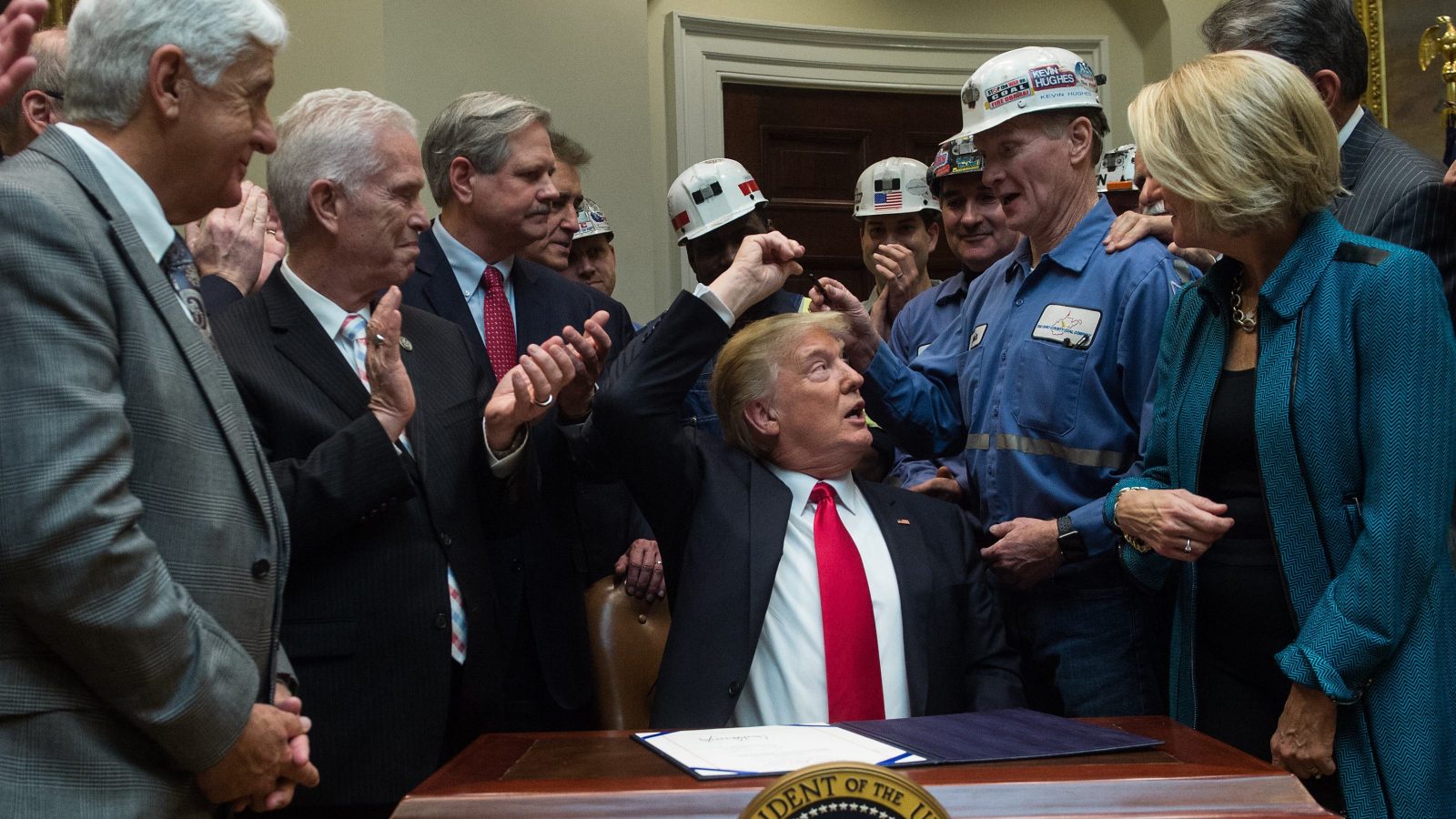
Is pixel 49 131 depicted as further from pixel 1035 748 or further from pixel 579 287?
pixel 579 287

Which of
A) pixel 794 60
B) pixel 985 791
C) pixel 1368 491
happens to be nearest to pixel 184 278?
pixel 985 791

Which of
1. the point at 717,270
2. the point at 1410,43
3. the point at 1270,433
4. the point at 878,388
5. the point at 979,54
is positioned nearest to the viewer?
the point at 1270,433

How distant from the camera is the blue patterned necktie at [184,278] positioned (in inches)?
70.8

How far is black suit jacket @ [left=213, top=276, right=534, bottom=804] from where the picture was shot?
87.0 inches

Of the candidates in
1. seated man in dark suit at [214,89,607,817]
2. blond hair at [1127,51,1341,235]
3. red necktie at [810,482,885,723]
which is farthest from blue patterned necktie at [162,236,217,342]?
blond hair at [1127,51,1341,235]

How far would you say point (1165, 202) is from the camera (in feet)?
7.93

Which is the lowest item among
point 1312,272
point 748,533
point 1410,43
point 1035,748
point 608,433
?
point 1035,748

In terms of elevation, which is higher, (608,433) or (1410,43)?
(1410,43)

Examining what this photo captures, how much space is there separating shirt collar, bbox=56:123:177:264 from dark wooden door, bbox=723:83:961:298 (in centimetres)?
478

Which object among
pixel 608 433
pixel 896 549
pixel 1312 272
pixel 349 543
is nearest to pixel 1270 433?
pixel 1312 272

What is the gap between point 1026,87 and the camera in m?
3.00

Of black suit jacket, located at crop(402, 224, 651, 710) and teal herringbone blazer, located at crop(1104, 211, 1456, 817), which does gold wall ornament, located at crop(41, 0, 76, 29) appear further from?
teal herringbone blazer, located at crop(1104, 211, 1456, 817)

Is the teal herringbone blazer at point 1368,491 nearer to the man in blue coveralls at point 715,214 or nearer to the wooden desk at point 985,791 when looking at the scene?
the wooden desk at point 985,791

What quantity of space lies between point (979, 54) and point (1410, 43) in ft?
7.27
